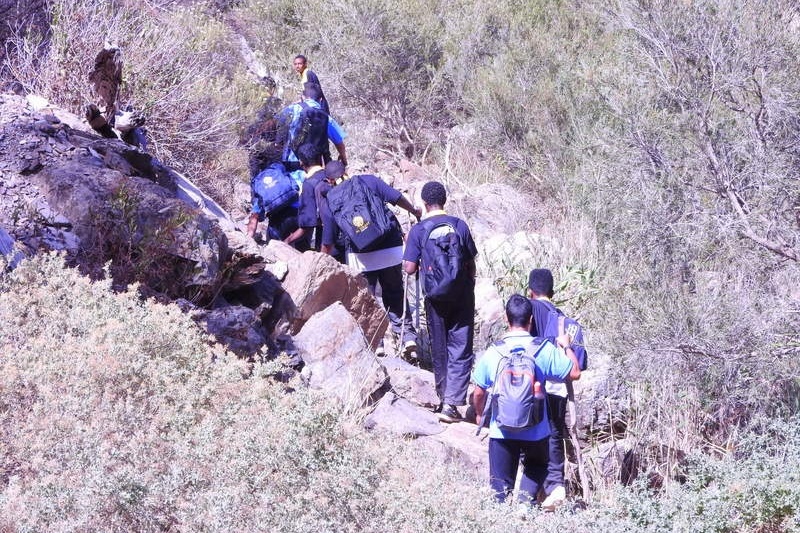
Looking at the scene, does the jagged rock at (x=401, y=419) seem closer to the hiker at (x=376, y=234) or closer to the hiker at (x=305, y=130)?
the hiker at (x=376, y=234)

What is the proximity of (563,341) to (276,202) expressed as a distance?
374cm

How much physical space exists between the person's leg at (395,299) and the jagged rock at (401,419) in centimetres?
132

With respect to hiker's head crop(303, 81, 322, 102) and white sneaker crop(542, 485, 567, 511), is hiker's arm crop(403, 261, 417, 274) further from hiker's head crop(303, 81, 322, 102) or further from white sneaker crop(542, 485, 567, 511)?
hiker's head crop(303, 81, 322, 102)

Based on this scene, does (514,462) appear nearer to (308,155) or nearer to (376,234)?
(376,234)

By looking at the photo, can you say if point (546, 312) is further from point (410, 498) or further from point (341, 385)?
point (410, 498)

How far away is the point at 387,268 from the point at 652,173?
2572 mm

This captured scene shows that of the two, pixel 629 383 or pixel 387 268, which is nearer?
pixel 629 383

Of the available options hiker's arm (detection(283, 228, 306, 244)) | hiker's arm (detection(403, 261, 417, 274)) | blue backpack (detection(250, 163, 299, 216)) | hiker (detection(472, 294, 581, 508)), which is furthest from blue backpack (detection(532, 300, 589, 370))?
blue backpack (detection(250, 163, 299, 216))

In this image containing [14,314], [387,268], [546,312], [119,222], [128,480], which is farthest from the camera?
[387,268]

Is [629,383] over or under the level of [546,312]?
under

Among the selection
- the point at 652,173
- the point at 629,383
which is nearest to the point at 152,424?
the point at 629,383

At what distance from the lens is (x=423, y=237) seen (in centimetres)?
653

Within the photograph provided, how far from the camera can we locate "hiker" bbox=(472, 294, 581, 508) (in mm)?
5188

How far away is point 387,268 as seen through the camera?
7.77 meters
